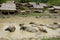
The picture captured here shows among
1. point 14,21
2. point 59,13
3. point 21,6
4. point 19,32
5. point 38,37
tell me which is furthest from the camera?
point 21,6

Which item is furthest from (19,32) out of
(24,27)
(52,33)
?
(52,33)

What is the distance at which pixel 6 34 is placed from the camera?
7.40 m

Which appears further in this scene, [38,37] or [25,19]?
[25,19]

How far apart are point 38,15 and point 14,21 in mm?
2034

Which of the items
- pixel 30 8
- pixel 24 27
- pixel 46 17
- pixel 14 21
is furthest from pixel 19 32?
pixel 30 8

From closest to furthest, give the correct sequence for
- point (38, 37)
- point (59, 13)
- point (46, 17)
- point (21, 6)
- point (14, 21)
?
point (38, 37) → point (14, 21) → point (46, 17) → point (59, 13) → point (21, 6)

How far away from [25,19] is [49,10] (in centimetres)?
298

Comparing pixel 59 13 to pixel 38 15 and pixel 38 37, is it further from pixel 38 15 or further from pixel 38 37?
pixel 38 37

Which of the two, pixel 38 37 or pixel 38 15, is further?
pixel 38 15

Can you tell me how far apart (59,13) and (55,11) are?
0.30 meters

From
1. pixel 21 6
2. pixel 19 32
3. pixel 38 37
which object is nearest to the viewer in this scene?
pixel 38 37

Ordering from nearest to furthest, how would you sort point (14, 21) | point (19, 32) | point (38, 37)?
point (38, 37) < point (19, 32) < point (14, 21)

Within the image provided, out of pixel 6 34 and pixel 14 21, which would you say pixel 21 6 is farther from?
Result: pixel 6 34

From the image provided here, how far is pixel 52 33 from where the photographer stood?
777 centimetres
